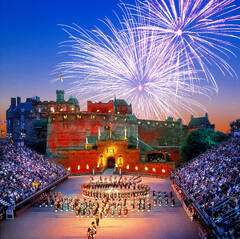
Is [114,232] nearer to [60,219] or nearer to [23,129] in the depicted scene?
[60,219]

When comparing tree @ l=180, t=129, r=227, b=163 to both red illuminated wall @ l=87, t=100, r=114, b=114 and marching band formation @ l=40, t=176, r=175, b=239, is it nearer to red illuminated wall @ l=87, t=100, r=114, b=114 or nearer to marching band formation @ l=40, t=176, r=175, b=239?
marching band formation @ l=40, t=176, r=175, b=239

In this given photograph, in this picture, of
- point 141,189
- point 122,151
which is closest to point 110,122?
point 122,151

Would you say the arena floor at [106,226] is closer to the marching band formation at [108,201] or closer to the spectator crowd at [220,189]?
the marching band formation at [108,201]

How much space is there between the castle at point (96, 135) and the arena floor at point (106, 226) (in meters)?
23.1

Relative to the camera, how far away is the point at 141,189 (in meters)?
33.3

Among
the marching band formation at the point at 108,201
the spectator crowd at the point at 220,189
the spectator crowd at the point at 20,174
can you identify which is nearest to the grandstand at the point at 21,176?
the spectator crowd at the point at 20,174

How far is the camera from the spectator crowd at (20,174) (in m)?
27.1

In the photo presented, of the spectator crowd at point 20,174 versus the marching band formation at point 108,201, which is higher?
the spectator crowd at point 20,174

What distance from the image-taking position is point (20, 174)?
32.7 meters

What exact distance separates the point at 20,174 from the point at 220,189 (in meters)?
21.7

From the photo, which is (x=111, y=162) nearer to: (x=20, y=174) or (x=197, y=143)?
(x=197, y=143)

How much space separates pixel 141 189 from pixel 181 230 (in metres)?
12.4

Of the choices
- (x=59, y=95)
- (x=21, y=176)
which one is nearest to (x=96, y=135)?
(x=59, y=95)

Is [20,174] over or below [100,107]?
below
